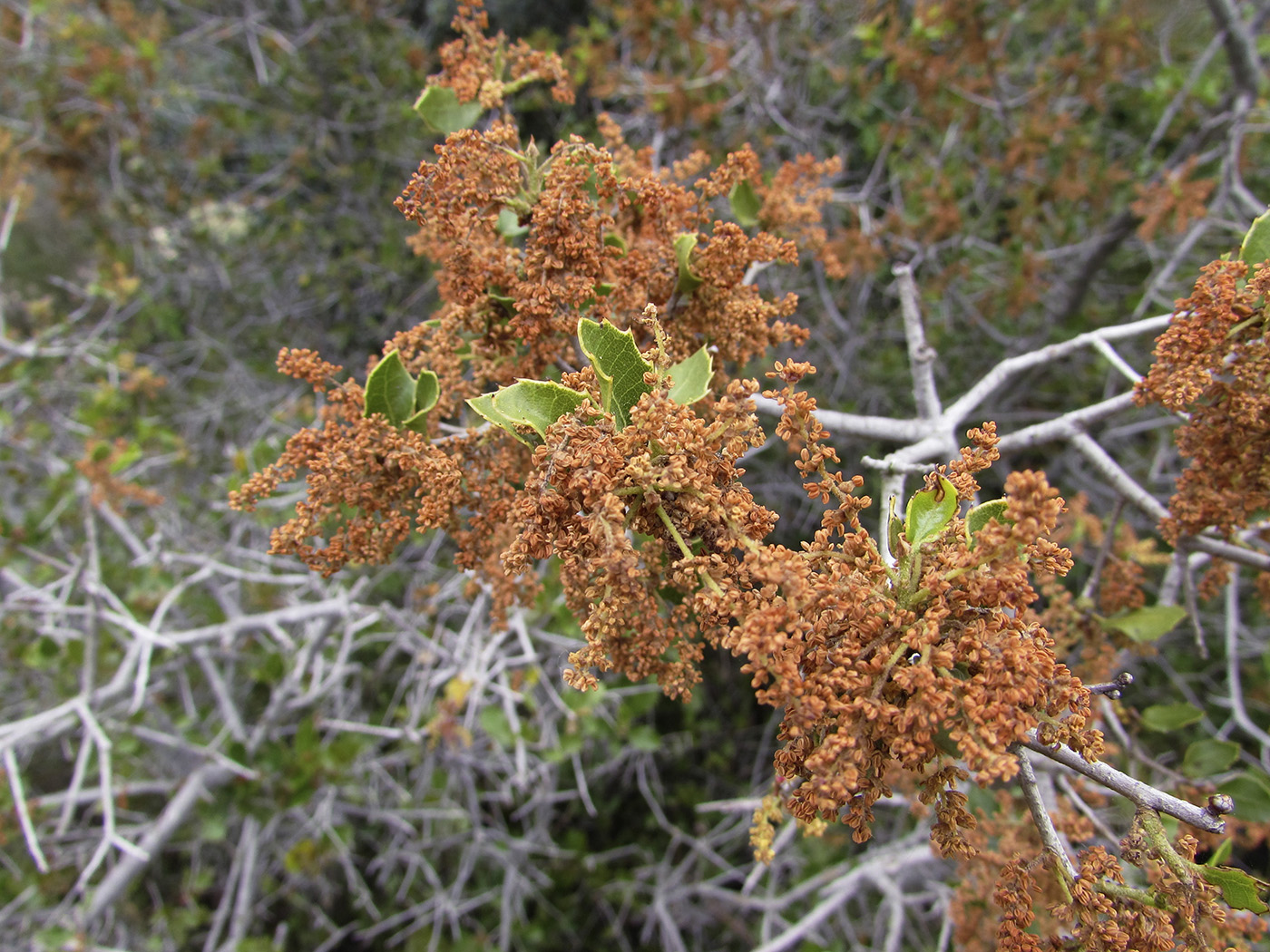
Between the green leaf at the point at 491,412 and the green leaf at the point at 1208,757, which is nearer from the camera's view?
the green leaf at the point at 491,412

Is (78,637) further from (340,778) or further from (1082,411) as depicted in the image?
(1082,411)

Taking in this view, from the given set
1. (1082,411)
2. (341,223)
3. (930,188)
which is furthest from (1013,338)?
(341,223)

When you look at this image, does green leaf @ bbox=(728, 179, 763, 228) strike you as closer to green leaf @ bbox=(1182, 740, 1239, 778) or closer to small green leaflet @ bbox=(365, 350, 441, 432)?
small green leaflet @ bbox=(365, 350, 441, 432)

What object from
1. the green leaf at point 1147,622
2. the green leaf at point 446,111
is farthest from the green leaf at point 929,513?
the green leaf at point 446,111

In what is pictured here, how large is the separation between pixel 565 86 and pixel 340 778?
93.1 inches

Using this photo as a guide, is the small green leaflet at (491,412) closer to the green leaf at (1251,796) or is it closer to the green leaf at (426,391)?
the green leaf at (426,391)

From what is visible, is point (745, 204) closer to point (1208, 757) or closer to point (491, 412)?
point (491, 412)

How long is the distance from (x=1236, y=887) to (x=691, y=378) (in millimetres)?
942

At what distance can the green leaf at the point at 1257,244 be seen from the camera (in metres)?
1.12

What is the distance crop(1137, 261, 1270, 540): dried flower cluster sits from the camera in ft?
3.59

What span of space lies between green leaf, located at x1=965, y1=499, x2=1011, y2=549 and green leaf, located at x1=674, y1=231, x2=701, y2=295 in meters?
0.58

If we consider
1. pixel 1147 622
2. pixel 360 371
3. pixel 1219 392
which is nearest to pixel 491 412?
pixel 1219 392

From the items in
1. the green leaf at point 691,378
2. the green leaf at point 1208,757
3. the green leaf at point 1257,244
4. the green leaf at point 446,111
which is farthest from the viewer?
the green leaf at point 1208,757

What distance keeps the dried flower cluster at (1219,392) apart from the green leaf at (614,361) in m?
0.88
